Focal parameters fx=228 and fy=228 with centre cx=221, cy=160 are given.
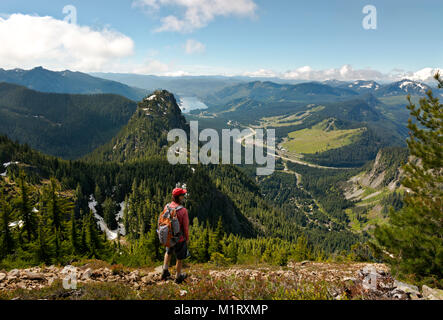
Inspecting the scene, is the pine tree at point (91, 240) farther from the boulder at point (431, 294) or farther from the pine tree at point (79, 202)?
the pine tree at point (79, 202)

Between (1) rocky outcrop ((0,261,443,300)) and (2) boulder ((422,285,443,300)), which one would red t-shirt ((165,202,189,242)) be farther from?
(2) boulder ((422,285,443,300))

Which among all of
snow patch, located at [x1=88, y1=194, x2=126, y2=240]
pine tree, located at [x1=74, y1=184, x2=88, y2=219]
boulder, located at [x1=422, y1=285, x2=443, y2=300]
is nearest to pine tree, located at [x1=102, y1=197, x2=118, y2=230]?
snow patch, located at [x1=88, y1=194, x2=126, y2=240]

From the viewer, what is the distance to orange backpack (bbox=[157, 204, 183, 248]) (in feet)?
36.1

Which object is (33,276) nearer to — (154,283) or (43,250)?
(154,283)

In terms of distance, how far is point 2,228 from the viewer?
1004 inches

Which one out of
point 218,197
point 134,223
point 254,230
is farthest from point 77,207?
point 254,230

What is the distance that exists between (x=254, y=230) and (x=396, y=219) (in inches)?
4768

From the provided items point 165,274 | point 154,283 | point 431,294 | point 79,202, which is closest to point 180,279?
point 165,274
